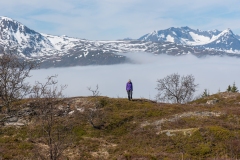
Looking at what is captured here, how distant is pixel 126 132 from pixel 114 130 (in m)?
1.71

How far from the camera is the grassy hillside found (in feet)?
76.7

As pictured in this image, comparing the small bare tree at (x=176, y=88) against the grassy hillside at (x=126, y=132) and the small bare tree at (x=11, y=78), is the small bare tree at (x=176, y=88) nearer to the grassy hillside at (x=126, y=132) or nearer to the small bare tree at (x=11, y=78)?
the grassy hillside at (x=126, y=132)

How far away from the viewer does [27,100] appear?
4147 centimetres

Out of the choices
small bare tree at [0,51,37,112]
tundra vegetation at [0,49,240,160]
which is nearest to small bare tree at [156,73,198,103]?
tundra vegetation at [0,49,240,160]

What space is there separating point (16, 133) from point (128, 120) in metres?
15.1

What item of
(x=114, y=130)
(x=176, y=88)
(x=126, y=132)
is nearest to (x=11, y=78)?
(x=114, y=130)

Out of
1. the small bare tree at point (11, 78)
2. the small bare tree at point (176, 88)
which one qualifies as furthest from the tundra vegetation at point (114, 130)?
the small bare tree at point (176, 88)

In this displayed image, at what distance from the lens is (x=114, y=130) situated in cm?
3209

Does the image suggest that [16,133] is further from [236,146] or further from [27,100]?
[236,146]

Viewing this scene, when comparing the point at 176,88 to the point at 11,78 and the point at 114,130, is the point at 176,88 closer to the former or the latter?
the point at 114,130

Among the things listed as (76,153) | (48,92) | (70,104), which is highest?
(48,92)

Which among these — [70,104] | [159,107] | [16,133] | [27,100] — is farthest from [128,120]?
[27,100]

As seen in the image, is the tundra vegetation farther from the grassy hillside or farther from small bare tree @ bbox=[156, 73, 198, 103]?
small bare tree @ bbox=[156, 73, 198, 103]

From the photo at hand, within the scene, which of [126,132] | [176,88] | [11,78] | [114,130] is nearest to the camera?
[126,132]
